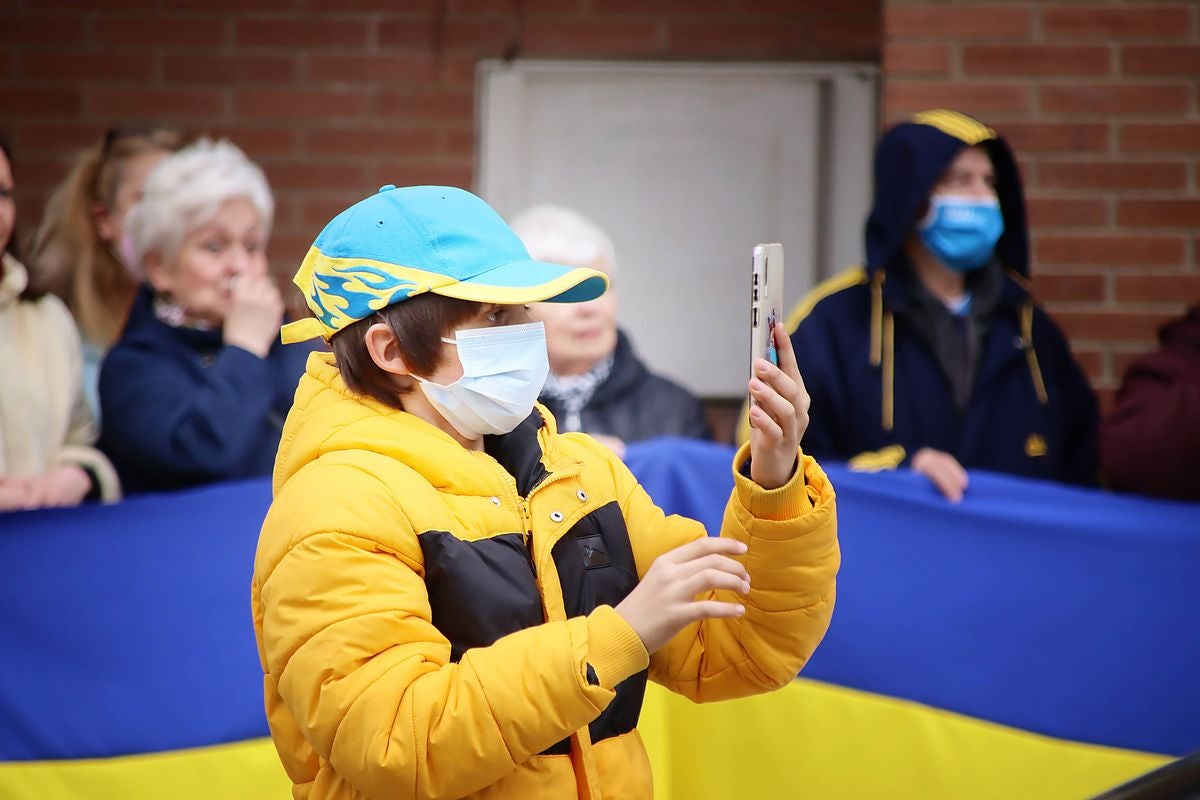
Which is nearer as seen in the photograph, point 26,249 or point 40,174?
point 26,249

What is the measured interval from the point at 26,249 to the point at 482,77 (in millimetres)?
1864

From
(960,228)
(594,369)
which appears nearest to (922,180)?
(960,228)

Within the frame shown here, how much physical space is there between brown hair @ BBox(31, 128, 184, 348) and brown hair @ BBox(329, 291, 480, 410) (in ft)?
7.12

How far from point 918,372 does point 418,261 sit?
2.02 m

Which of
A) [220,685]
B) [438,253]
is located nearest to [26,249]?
[220,685]

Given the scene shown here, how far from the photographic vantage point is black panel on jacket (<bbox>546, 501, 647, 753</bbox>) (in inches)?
84.3

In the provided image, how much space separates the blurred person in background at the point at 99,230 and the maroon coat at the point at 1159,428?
2.49m

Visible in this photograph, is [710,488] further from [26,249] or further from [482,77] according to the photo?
[482,77]

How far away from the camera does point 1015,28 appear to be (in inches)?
186

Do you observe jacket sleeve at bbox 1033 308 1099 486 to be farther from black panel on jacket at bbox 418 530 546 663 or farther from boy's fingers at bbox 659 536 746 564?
black panel on jacket at bbox 418 530 546 663

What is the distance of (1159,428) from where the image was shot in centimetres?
355

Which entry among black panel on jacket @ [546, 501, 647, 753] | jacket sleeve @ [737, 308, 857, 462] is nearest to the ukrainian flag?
jacket sleeve @ [737, 308, 857, 462]

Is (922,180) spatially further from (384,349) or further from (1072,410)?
(384,349)

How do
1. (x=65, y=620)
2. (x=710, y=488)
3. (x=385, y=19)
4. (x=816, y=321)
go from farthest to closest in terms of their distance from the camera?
(x=385, y=19), (x=816, y=321), (x=710, y=488), (x=65, y=620)
